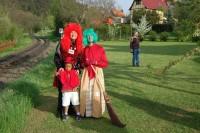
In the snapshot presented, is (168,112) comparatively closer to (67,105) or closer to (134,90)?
(67,105)

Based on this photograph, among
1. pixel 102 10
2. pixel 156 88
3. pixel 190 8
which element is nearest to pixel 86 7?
pixel 102 10

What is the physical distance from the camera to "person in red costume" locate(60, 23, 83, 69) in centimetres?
888

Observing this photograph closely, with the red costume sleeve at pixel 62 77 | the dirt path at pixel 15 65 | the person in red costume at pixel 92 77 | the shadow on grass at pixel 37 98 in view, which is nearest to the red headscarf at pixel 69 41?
the person in red costume at pixel 92 77

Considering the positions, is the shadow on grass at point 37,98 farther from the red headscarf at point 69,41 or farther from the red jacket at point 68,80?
the red headscarf at point 69,41

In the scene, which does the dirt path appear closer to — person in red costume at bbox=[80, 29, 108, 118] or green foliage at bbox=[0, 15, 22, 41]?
person in red costume at bbox=[80, 29, 108, 118]

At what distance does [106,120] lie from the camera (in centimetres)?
878

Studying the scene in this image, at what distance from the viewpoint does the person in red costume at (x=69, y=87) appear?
8.76m

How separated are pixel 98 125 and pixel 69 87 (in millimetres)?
1014

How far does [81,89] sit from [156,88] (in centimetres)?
463

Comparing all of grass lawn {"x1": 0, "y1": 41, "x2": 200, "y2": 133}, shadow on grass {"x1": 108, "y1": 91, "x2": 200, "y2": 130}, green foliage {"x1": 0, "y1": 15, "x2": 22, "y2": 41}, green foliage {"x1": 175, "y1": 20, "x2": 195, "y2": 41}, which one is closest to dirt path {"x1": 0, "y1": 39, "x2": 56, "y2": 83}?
Answer: grass lawn {"x1": 0, "y1": 41, "x2": 200, "y2": 133}

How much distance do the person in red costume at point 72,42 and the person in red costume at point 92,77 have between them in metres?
0.26

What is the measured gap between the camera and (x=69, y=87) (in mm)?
8758

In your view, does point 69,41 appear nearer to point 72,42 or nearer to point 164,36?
point 72,42

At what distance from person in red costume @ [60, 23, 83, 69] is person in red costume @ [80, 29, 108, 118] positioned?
0.26 m
